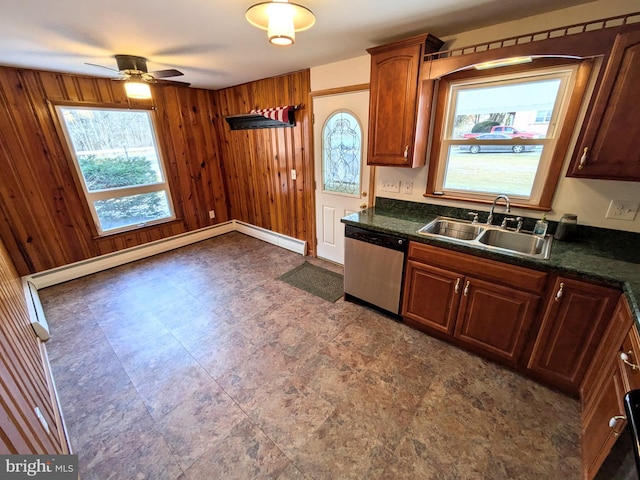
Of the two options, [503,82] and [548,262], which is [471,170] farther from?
[548,262]

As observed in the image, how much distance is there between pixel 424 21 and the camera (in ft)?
6.00

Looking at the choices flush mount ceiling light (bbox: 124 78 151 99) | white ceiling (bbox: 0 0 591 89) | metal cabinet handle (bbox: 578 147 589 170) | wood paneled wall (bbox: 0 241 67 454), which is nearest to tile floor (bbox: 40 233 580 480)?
wood paneled wall (bbox: 0 241 67 454)

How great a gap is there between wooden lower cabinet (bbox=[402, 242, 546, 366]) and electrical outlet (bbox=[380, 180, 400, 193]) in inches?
31.5

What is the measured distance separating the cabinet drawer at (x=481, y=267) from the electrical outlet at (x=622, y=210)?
719mm

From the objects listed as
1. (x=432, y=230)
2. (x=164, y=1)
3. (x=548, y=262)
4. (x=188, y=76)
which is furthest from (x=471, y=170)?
(x=188, y=76)

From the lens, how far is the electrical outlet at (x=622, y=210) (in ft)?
5.54

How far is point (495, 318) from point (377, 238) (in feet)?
3.37

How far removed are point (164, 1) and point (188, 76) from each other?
78.3 inches

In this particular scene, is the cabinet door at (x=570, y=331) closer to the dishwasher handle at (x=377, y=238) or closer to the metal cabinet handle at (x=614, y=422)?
the metal cabinet handle at (x=614, y=422)

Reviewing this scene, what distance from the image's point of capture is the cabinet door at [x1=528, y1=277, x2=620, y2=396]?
1466 mm

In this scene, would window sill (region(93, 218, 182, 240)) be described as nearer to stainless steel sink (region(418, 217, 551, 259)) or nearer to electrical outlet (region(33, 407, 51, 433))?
electrical outlet (region(33, 407, 51, 433))

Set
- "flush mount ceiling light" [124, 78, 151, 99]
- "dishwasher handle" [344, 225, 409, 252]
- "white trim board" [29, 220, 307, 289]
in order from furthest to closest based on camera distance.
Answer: "white trim board" [29, 220, 307, 289] < "flush mount ceiling light" [124, 78, 151, 99] < "dishwasher handle" [344, 225, 409, 252]

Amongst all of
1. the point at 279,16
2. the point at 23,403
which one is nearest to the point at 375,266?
the point at 279,16

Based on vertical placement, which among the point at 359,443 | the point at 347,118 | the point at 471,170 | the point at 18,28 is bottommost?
the point at 359,443
